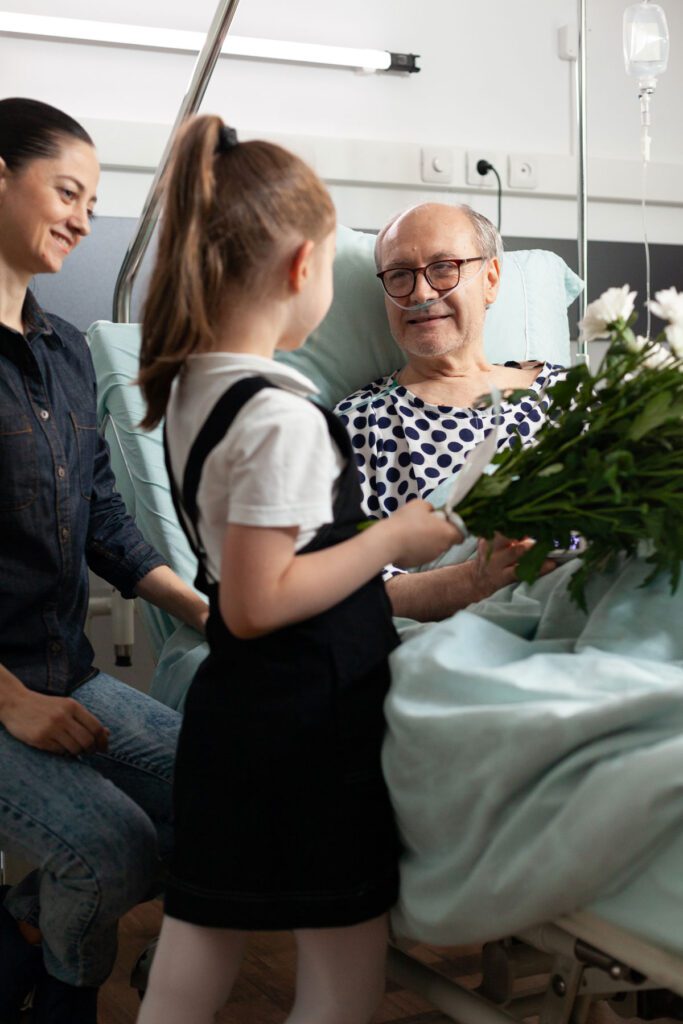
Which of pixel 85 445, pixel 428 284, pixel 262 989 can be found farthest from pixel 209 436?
pixel 262 989

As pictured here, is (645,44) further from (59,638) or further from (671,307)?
(59,638)

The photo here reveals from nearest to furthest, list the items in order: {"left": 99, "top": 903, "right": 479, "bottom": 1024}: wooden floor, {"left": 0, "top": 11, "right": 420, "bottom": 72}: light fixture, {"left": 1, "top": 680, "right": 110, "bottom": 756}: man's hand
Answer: {"left": 1, "top": 680, "right": 110, "bottom": 756}: man's hand < {"left": 99, "top": 903, "right": 479, "bottom": 1024}: wooden floor < {"left": 0, "top": 11, "right": 420, "bottom": 72}: light fixture

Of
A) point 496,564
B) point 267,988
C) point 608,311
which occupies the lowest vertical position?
point 267,988

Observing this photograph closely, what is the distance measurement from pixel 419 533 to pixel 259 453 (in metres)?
0.20

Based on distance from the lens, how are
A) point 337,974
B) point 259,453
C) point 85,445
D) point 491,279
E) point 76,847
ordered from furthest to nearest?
point 491,279 → point 85,445 → point 76,847 → point 337,974 → point 259,453

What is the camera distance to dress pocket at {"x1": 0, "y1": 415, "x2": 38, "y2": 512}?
1.59 metres

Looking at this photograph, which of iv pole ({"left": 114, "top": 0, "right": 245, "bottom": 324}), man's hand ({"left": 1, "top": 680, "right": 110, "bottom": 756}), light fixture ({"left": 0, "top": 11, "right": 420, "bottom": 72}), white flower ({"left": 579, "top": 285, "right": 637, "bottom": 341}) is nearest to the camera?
white flower ({"left": 579, "top": 285, "right": 637, "bottom": 341})

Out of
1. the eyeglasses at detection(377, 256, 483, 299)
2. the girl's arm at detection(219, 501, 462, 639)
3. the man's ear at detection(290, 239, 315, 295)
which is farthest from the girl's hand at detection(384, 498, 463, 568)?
the eyeglasses at detection(377, 256, 483, 299)

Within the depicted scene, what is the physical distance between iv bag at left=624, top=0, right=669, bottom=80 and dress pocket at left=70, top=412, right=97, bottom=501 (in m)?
1.92

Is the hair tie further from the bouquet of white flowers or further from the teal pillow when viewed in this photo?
the teal pillow

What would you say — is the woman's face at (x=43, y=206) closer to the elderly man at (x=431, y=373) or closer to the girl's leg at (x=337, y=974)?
the elderly man at (x=431, y=373)

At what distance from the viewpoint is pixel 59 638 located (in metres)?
1.65

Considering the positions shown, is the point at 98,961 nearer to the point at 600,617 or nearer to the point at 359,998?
the point at 359,998

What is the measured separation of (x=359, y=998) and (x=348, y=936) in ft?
0.21
